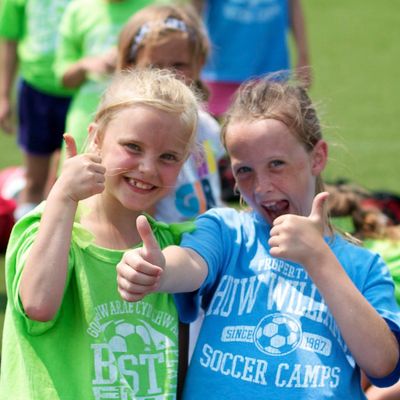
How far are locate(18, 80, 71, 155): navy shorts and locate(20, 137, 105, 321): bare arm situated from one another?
3637 mm

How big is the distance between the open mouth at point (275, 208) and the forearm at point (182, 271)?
0.87 ft

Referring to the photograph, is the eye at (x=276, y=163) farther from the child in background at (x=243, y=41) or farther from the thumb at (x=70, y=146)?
the child in background at (x=243, y=41)

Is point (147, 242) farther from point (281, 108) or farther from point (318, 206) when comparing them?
point (281, 108)

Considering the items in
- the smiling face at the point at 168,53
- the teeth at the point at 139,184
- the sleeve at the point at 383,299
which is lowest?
the sleeve at the point at 383,299

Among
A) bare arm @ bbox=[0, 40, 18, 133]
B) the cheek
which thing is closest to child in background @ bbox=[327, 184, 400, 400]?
the cheek

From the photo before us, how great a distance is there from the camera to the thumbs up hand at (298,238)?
2.35 metres

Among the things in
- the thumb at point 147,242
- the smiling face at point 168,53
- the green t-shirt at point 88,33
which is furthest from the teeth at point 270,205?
the green t-shirt at point 88,33

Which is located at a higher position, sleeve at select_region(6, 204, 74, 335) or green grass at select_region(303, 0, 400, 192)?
sleeve at select_region(6, 204, 74, 335)

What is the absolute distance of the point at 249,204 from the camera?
270 centimetres

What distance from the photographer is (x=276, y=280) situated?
2559mm

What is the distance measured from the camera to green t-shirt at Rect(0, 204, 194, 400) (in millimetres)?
2406

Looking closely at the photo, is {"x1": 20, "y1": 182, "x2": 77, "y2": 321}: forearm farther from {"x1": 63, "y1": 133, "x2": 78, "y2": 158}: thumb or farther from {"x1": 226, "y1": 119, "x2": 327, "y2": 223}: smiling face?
{"x1": 226, "y1": 119, "x2": 327, "y2": 223}: smiling face

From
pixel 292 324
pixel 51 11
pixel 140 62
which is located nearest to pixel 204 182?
pixel 140 62

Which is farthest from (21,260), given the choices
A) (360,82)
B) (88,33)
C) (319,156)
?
(360,82)
